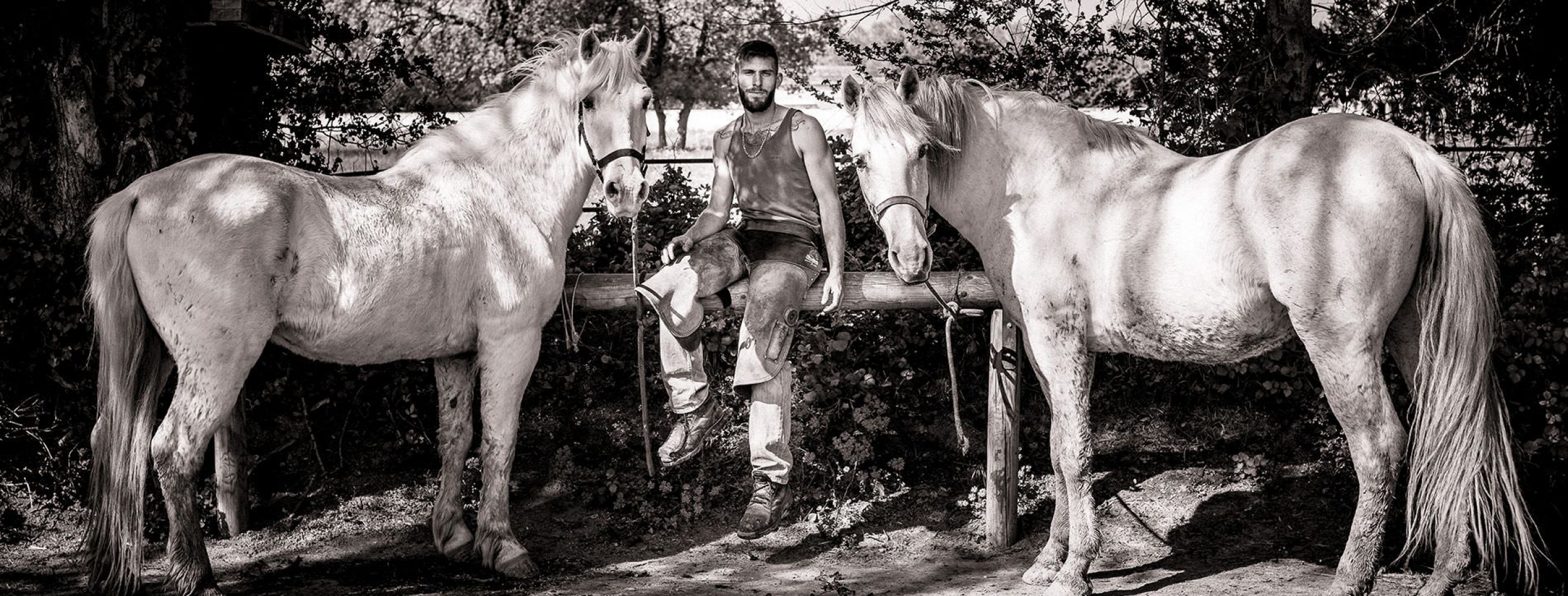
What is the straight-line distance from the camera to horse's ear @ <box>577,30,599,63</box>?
14.6 ft

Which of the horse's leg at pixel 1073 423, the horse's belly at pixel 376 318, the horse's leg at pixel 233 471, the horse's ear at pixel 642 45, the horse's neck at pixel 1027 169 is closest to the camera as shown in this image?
the horse's belly at pixel 376 318

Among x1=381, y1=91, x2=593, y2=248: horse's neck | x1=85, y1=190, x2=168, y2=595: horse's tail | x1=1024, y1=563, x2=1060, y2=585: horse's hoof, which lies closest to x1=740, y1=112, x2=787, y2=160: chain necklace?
x1=381, y1=91, x2=593, y2=248: horse's neck

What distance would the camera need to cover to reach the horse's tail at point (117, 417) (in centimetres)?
400

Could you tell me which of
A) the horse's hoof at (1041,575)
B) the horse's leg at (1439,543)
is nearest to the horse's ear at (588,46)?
the horse's hoof at (1041,575)

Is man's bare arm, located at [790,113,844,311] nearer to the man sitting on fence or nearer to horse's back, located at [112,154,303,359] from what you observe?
the man sitting on fence

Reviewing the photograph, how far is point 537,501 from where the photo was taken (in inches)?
224

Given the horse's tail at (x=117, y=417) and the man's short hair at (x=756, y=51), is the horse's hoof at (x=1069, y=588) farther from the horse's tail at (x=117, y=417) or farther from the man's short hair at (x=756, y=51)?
the horse's tail at (x=117, y=417)

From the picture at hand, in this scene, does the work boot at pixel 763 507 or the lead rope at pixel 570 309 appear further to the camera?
the lead rope at pixel 570 309

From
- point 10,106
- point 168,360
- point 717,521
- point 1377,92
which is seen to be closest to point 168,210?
point 168,360

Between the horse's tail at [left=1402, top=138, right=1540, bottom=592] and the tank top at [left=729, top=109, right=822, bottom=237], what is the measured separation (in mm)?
2190

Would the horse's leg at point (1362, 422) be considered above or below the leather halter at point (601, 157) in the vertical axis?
below

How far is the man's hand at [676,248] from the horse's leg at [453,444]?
2.92ft

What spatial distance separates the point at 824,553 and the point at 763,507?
20.9 inches

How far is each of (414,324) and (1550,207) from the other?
17.8 ft
